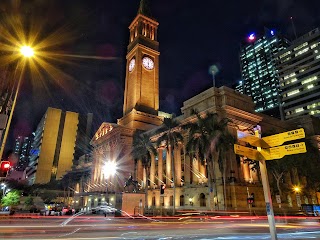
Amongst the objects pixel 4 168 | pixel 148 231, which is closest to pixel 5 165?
pixel 4 168

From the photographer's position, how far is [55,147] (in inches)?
5300

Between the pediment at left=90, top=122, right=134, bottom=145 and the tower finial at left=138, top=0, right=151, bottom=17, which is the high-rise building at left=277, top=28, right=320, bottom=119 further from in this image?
the pediment at left=90, top=122, right=134, bottom=145

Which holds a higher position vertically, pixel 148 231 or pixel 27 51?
pixel 27 51

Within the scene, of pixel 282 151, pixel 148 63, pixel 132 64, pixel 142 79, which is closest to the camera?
pixel 282 151

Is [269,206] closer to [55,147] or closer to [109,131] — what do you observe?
[109,131]

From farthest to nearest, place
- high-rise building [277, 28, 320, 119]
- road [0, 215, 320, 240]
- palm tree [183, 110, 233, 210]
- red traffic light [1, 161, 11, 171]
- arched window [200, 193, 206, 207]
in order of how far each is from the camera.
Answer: high-rise building [277, 28, 320, 119] → arched window [200, 193, 206, 207] → palm tree [183, 110, 233, 210] → road [0, 215, 320, 240] → red traffic light [1, 161, 11, 171]

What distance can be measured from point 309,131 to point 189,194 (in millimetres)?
36705

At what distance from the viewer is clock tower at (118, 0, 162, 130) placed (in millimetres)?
79375

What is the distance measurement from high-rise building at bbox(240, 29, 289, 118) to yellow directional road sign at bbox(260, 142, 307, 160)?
6465 inches

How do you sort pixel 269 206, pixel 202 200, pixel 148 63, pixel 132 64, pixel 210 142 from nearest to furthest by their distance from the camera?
pixel 269 206
pixel 210 142
pixel 202 200
pixel 148 63
pixel 132 64

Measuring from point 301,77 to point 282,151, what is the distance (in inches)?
4201

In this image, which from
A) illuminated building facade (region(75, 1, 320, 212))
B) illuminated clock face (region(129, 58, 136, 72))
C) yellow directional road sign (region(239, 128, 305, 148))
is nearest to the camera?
yellow directional road sign (region(239, 128, 305, 148))

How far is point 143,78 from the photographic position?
85.3 metres

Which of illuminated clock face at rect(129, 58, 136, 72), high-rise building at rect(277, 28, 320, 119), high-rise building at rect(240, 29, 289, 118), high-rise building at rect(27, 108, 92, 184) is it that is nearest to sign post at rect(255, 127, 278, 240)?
illuminated clock face at rect(129, 58, 136, 72)
